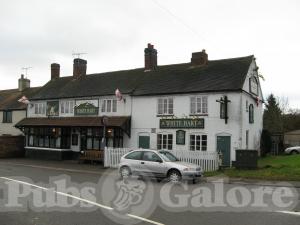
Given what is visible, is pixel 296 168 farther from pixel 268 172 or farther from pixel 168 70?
pixel 168 70

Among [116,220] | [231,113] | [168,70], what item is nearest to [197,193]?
[116,220]

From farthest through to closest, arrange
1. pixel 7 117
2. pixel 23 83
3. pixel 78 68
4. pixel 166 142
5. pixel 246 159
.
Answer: pixel 23 83
pixel 7 117
pixel 78 68
pixel 166 142
pixel 246 159

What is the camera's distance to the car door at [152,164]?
18.3 metres

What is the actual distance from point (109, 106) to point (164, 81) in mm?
5096

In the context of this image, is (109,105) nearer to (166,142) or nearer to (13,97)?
(166,142)

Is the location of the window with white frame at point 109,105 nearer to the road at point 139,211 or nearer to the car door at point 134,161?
the car door at point 134,161

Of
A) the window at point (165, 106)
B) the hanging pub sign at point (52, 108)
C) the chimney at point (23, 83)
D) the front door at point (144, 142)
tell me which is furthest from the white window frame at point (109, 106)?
the chimney at point (23, 83)

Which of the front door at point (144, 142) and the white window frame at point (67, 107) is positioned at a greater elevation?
the white window frame at point (67, 107)

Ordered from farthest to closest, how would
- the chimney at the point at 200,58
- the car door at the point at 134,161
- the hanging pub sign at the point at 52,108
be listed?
the hanging pub sign at the point at 52,108 → the chimney at the point at 200,58 → the car door at the point at 134,161

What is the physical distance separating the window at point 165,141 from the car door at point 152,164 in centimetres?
962

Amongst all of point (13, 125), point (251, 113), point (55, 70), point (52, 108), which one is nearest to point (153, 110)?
point (251, 113)

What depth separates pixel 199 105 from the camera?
27.5 metres

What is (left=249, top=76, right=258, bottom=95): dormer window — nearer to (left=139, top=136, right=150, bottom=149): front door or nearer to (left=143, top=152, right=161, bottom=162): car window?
(left=139, top=136, right=150, bottom=149): front door

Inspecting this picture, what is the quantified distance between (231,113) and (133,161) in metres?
9.62
